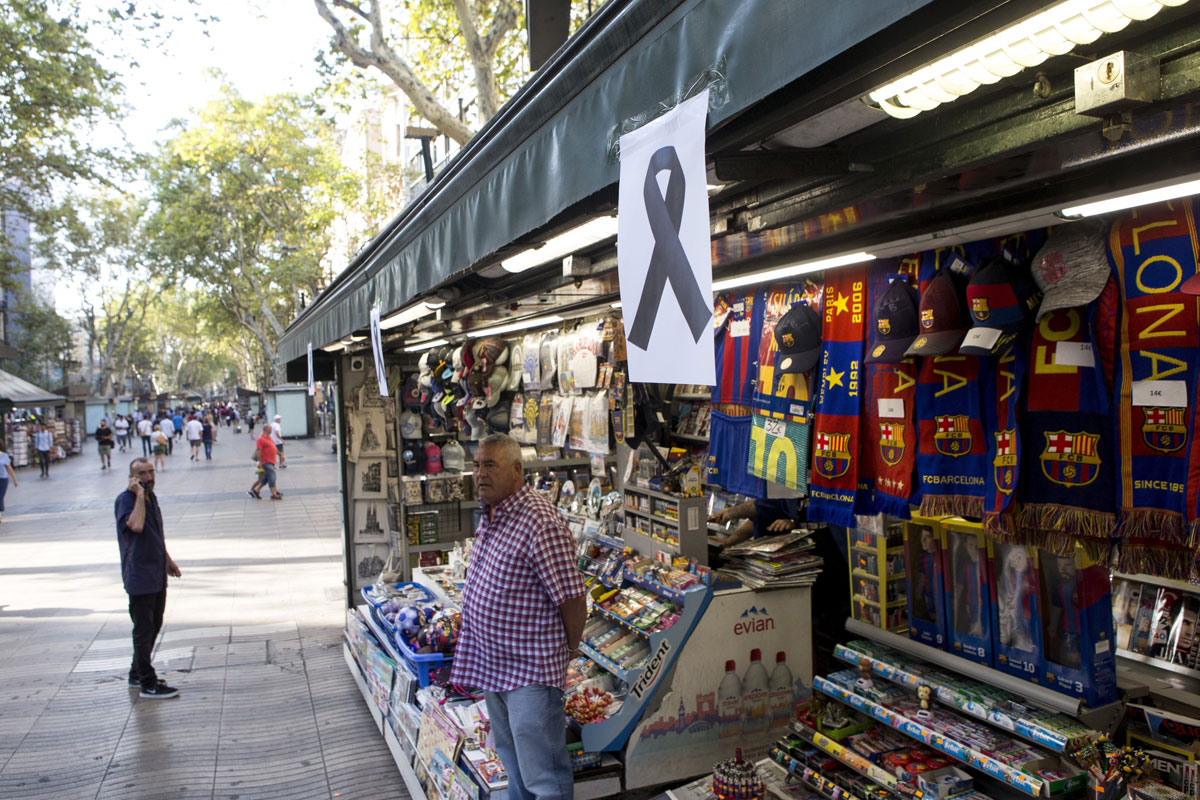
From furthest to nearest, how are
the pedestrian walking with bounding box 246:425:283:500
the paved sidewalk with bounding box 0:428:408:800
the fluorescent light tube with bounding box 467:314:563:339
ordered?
1. the pedestrian walking with bounding box 246:425:283:500
2. the fluorescent light tube with bounding box 467:314:563:339
3. the paved sidewalk with bounding box 0:428:408:800

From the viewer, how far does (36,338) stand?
132ft

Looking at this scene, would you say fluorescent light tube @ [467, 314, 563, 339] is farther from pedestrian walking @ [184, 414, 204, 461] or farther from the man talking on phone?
pedestrian walking @ [184, 414, 204, 461]

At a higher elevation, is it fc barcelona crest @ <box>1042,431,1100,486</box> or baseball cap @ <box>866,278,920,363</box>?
baseball cap @ <box>866,278,920,363</box>

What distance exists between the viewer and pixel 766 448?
378 centimetres

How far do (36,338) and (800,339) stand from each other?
1848 inches

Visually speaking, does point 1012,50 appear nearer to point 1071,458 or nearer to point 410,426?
point 1071,458

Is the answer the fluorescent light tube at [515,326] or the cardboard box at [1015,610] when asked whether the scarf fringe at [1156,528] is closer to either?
the cardboard box at [1015,610]

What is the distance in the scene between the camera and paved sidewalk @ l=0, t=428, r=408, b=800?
5.41m

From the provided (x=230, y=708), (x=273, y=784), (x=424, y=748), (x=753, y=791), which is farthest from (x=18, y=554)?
(x=753, y=791)

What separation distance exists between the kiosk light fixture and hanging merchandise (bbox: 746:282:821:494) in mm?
1891

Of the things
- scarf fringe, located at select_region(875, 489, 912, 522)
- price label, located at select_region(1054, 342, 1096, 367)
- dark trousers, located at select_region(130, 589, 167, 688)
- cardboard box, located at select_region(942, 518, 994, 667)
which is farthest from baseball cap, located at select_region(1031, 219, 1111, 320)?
dark trousers, located at select_region(130, 589, 167, 688)

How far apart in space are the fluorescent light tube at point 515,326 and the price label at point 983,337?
3547 mm

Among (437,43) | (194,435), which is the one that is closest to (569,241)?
(437,43)

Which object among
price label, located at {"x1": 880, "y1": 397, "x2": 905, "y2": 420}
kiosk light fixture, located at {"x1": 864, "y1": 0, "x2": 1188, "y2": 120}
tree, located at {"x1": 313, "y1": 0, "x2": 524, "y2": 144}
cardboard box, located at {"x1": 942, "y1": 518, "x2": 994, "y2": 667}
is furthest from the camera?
tree, located at {"x1": 313, "y1": 0, "x2": 524, "y2": 144}
